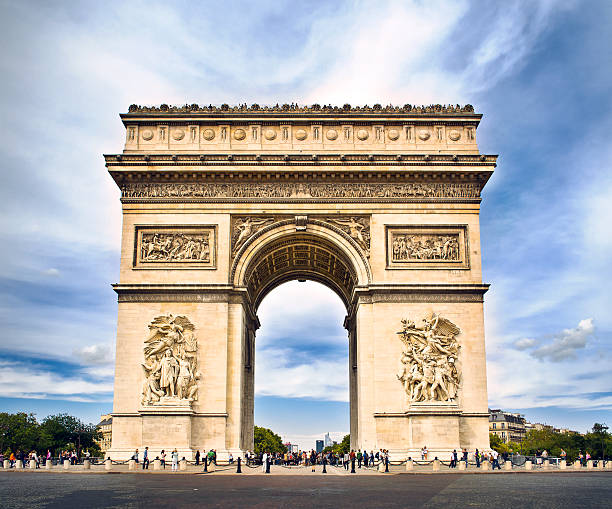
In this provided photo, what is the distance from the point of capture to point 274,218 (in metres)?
32.5

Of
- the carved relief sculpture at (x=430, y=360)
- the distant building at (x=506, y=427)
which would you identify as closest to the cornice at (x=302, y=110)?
the carved relief sculpture at (x=430, y=360)

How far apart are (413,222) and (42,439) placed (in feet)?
176

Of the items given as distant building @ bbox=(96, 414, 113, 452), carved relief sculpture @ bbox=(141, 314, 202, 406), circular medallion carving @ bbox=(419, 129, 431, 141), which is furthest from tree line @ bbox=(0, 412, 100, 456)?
circular medallion carving @ bbox=(419, 129, 431, 141)

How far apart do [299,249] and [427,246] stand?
6.94m

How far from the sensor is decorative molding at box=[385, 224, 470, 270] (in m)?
31.9

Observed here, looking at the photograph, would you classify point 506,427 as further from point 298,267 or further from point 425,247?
point 425,247

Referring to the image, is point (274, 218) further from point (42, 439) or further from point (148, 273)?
point (42, 439)

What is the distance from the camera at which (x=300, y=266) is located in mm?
38719

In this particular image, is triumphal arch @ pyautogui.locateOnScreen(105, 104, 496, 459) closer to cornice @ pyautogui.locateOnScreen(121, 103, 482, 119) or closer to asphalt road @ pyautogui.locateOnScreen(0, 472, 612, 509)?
cornice @ pyautogui.locateOnScreen(121, 103, 482, 119)

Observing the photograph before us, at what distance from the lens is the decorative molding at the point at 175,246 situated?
31.8 meters

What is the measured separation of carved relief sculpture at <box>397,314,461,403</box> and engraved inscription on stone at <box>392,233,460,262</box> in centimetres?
300

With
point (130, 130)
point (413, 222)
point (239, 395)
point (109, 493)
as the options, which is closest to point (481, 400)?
point (413, 222)

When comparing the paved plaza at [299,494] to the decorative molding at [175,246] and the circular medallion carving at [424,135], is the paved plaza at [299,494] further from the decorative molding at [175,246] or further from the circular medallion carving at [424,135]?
the circular medallion carving at [424,135]

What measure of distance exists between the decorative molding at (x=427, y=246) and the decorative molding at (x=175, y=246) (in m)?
8.66
